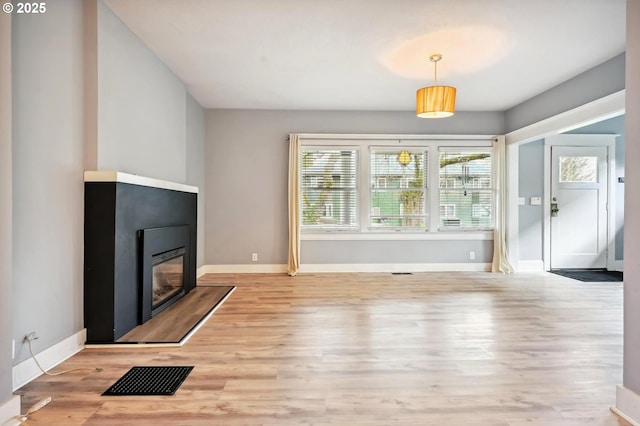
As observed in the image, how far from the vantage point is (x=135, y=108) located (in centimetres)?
328

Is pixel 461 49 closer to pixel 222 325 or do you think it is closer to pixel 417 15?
pixel 417 15

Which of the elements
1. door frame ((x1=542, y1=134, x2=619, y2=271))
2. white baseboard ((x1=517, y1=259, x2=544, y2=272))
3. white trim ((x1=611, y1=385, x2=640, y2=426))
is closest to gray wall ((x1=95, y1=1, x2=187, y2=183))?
white trim ((x1=611, y1=385, x2=640, y2=426))

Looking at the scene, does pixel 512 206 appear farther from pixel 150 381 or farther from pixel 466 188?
pixel 150 381

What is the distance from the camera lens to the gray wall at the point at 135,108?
9.15ft

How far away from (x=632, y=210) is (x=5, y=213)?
10.4 feet

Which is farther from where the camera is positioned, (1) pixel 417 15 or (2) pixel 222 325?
(2) pixel 222 325

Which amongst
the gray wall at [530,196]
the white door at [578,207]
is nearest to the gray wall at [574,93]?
the gray wall at [530,196]

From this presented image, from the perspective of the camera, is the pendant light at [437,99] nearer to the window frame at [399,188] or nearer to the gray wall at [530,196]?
the window frame at [399,188]

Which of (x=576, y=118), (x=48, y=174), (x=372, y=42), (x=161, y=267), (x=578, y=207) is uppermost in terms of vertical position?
(x=372, y=42)

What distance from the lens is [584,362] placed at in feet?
7.80

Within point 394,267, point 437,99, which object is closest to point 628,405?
point 437,99

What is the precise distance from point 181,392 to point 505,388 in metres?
1.92

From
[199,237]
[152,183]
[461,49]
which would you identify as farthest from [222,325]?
[461,49]

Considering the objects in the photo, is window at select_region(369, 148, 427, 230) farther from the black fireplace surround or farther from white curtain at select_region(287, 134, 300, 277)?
the black fireplace surround
